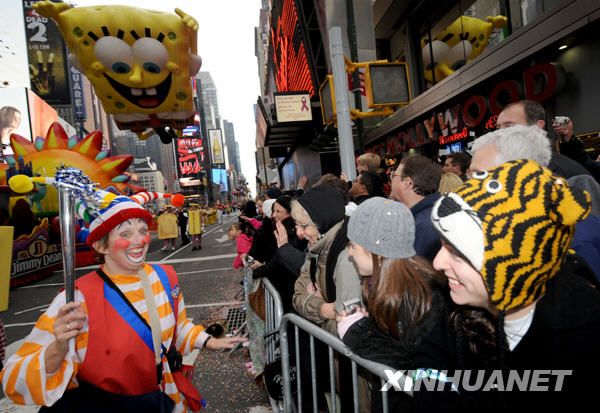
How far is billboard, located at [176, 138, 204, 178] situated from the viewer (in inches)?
3413

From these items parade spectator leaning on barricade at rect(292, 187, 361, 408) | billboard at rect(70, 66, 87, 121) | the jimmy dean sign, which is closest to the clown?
parade spectator leaning on barricade at rect(292, 187, 361, 408)

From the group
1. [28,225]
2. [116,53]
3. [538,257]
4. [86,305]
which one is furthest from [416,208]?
[28,225]

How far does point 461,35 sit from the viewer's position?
1218 centimetres

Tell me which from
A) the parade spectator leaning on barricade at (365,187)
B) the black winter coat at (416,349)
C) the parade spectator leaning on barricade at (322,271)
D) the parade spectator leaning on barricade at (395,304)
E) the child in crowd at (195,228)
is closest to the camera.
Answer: the black winter coat at (416,349)

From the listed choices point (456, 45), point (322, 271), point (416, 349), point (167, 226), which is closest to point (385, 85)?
point (322, 271)

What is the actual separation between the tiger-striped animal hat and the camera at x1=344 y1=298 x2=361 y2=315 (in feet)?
2.89

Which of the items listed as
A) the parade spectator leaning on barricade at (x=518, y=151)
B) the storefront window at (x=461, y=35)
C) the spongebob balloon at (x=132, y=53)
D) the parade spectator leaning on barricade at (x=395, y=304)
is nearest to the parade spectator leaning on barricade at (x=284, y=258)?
the parade spectator leaning on barricade at (x=395, y=304)

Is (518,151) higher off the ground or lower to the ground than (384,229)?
higher

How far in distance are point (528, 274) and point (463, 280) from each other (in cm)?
21

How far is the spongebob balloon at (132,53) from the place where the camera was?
6.14 metres

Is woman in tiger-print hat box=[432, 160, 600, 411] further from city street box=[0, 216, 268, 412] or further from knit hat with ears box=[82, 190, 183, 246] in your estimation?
city street box=[0, 216, 268, 412]

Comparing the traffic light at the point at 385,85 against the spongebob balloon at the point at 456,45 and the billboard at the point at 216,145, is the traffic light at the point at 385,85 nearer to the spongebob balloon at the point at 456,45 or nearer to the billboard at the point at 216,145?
the spongebob balloon at the point at 456,45

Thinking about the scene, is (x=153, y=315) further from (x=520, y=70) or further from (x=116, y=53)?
(x=520, y=70)

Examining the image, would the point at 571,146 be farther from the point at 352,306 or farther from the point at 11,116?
the point at 11,116
